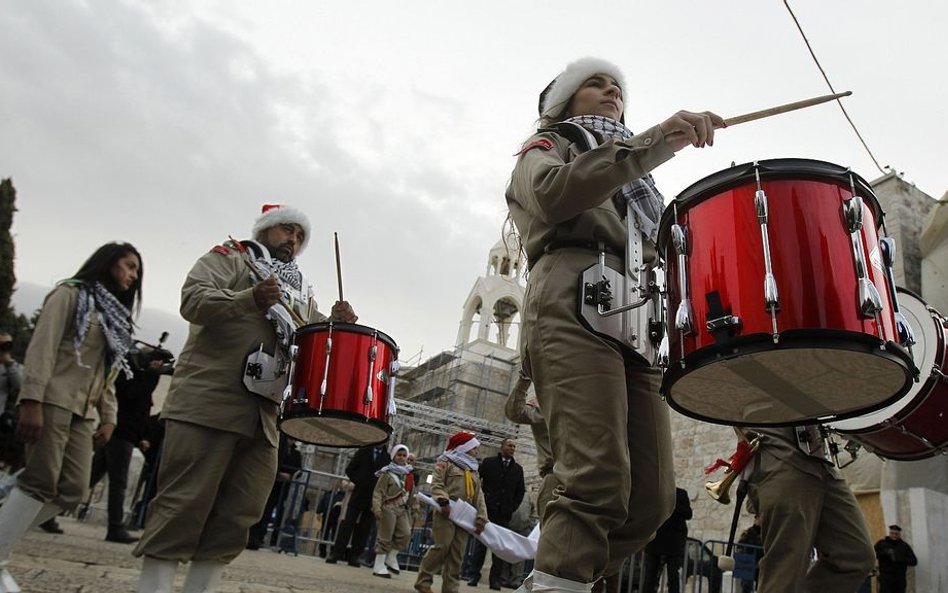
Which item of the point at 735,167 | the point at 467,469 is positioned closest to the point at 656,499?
the point at 735,167

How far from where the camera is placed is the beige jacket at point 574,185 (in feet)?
6.50

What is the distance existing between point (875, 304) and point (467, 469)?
6455mm

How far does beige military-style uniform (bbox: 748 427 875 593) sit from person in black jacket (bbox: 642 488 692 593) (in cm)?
421

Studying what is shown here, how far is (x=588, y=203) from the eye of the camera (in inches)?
79.4

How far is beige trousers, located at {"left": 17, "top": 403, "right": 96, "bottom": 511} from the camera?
314 centimetres

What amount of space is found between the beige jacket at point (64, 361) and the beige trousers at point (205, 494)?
0.73 meters

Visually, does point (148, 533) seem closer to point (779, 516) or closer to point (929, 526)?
point (779, 516)

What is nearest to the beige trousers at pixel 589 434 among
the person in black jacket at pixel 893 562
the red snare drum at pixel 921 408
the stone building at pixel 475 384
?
the red snare drum at pixel 921 408

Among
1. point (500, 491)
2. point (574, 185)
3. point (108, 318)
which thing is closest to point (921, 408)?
point (574, 185)

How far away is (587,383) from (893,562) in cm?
941

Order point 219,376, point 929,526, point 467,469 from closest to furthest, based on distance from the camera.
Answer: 1. point 219,376
2. point 467,469
3. point 929,526

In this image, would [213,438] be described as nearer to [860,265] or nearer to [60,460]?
[60,460]

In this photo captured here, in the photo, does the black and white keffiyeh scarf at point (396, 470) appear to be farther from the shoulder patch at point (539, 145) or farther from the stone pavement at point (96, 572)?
the shoulder patch at point (539, 145)

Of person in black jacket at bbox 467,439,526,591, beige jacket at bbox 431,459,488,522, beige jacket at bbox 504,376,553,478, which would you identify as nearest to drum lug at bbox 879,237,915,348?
beige jacket at bbox 504,376,553,478
